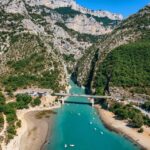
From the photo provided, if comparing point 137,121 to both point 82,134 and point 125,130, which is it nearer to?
point 125,130

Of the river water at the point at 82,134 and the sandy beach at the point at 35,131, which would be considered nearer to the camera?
the sandy beach at the point at 35,131

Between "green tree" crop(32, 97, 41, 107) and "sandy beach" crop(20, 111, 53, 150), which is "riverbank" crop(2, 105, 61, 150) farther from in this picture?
"green tree" crop(32, 97, 41, 107)

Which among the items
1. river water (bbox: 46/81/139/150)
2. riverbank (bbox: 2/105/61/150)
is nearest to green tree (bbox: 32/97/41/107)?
riverbank (bbox: 2/105/61/150)

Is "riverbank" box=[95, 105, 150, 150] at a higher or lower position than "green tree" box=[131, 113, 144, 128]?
lower

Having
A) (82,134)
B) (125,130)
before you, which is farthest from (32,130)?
(125,130)

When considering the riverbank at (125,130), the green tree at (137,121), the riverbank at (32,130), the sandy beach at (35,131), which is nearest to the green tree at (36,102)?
the riverbank at (32,130)

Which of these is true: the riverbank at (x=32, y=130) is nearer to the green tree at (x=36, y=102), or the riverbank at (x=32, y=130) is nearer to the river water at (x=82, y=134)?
the green tree at (x=36, y=102)
